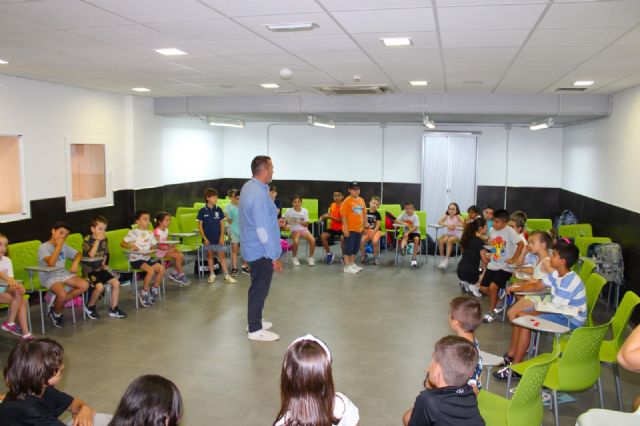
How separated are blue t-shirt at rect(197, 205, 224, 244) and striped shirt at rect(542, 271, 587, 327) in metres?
5.71

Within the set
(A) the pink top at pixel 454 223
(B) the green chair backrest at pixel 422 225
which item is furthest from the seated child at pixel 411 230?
(A) the pink top at pixel 454 223

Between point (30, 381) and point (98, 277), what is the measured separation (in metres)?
4.60

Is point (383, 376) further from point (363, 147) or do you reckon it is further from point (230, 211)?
point (363, 147)

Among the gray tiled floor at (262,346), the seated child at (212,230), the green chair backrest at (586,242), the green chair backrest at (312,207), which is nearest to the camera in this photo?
the gray tiled floor at (262,346)

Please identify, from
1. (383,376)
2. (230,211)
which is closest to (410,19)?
(383,376)

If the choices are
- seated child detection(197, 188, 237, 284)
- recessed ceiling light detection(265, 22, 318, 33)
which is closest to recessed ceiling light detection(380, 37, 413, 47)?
recessed ceiling light detection(265, 22, 318, 33)

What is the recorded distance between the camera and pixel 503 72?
6.72m

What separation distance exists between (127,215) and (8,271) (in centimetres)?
435

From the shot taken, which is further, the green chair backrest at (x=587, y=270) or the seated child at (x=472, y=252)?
the seated child at (x=472, y=252)

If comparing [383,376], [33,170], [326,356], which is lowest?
[383,376]

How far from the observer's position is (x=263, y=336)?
20.3 feet

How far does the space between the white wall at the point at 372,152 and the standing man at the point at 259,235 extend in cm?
767

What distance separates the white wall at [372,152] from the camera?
12.6 m

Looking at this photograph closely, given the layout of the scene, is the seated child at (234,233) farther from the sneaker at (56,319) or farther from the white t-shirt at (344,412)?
the white t-shirt at (344,412)
